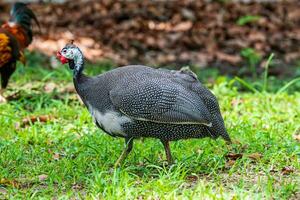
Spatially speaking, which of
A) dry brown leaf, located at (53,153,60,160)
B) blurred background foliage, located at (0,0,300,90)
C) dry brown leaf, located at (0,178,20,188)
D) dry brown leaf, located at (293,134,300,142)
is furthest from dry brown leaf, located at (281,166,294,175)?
blurred background foliage, located at (0,0,300,90)

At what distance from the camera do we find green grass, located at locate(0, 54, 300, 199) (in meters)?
4.59

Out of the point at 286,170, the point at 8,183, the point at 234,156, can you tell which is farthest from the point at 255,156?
the point at 8,183

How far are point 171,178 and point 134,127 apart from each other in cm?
46

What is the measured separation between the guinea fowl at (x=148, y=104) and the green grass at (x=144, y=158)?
0.28 m

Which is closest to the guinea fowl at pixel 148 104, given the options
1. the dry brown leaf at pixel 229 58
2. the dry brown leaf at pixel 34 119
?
the dry brown leaf at pixel 34 119

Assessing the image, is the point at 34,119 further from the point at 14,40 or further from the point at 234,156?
the point at 234,156

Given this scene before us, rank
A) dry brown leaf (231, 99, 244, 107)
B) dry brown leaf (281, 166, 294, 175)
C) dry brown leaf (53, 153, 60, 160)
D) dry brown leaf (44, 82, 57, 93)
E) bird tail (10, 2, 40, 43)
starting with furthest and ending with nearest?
bird tail (10, 2, 40, 43) → dry brown leaf (44, 82, 57, 93) → dry brown leaf (231, 99, 244, 107) → dry brown leaf (53, 153, 60, 160) → dry brown leaf (281, 166, 294, 175)

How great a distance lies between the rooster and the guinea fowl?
265cm

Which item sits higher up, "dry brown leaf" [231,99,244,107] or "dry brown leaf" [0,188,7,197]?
"dry brown leaf" [0,188,7,197]

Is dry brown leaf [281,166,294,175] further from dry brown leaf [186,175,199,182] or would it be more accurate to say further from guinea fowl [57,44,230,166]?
dry brown leaf [186,175,199,182]

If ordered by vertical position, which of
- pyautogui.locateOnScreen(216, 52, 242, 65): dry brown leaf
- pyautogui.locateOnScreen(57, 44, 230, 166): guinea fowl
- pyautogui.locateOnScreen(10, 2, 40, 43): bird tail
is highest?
pyautogui.locateOnScreen(57, 44, 230, 166): guinea fowl

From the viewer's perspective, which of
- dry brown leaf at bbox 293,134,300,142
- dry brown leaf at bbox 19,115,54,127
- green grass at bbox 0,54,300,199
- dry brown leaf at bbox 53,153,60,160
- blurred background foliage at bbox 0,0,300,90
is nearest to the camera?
green grass at bbox 0,54,300,199

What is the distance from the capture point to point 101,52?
409 inches

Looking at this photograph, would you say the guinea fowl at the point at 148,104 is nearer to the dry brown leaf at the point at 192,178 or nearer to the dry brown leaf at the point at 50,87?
the dry brown leaf at the point at 192,178
